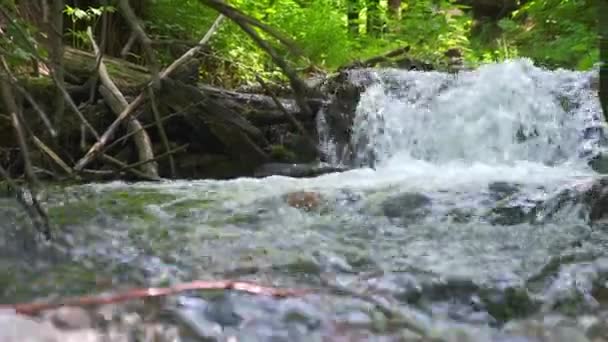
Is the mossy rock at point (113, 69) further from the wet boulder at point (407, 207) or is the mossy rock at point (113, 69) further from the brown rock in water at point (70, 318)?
the brown rock in water at point (70, 318)

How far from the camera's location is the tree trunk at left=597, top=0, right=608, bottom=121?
246 centimetres

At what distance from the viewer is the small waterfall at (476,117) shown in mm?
6598

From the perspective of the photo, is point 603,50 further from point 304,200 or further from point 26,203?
point 26,203

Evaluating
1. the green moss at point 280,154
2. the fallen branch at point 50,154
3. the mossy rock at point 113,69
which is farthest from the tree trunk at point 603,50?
the green moss at point 280,154

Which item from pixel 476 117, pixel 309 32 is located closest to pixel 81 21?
pixel 309 32

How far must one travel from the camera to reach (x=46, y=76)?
17.3ft

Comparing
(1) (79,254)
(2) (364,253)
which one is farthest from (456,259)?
(1) (79,254)

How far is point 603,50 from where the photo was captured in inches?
106

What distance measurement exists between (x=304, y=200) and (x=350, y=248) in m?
1.15

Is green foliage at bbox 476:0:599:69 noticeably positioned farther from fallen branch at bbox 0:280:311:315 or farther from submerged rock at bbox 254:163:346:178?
submerged rock at bbox 254:163:346:178

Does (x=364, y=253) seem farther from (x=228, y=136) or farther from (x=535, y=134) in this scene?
(x=535, y=134)

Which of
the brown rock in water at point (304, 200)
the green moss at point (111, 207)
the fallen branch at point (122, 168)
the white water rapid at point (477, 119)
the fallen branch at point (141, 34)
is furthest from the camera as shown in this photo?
the white water rapid at point (477, 119)

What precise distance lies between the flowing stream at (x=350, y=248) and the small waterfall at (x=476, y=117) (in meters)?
0.76

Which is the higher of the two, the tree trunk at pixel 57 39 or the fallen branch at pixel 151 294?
the tree trunk at pixel 57 39
